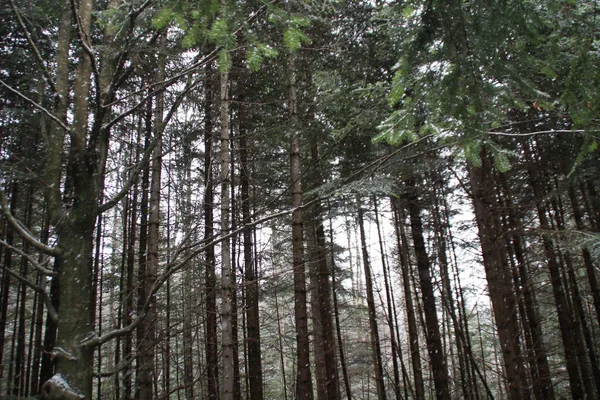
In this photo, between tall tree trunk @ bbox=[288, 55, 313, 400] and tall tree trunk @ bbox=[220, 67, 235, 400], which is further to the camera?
tall tree trunk @ bbox=[288, 55, 313, 400]

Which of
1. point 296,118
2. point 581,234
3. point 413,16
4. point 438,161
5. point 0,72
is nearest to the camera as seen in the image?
point 413,16

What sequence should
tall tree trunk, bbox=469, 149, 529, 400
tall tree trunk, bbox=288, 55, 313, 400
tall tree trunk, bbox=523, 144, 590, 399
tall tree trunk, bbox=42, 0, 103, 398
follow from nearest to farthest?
1. tall tree trunk, bbox=42, 0, 103, 398
2. tall tree trunk, bbox=469, 149, 529, 400
3. tall tree trunk, bbox=288, 55, 313, 400
4. tall tree trunk, bbox=523, 144, 590, 399

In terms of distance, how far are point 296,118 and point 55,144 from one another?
4.33 meters

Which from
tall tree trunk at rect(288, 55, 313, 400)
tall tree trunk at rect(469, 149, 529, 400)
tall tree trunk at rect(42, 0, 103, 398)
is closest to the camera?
tall tree trunk at rect(42, 0, 103, 398)

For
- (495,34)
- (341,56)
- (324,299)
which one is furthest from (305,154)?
(495,34)

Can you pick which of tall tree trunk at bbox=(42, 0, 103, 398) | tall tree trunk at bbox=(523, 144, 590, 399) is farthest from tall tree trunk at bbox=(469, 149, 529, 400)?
tall tree trunk at bbox=(42, 0, 103, 398)

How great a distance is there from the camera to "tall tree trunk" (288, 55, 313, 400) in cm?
617

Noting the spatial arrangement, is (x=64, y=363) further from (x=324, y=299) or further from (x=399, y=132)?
(x=324, y=299)

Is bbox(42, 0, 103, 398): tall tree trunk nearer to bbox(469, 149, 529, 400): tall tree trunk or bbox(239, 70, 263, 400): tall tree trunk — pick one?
bbox(469, 149, 529, 400): tall tree trunk

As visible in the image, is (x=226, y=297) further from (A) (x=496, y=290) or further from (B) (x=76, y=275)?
(A) (x=496, y=290)

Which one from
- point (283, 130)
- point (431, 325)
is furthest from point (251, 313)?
point (283, 130)

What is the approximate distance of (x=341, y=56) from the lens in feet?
26.0

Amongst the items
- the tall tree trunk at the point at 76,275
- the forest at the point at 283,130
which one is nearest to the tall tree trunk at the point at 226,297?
the forest at the point at 283,130

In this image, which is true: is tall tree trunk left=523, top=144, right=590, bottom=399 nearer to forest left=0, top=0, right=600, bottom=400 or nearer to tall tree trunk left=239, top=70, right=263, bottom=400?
forest left=0, top=0, right=600, bottom=400
